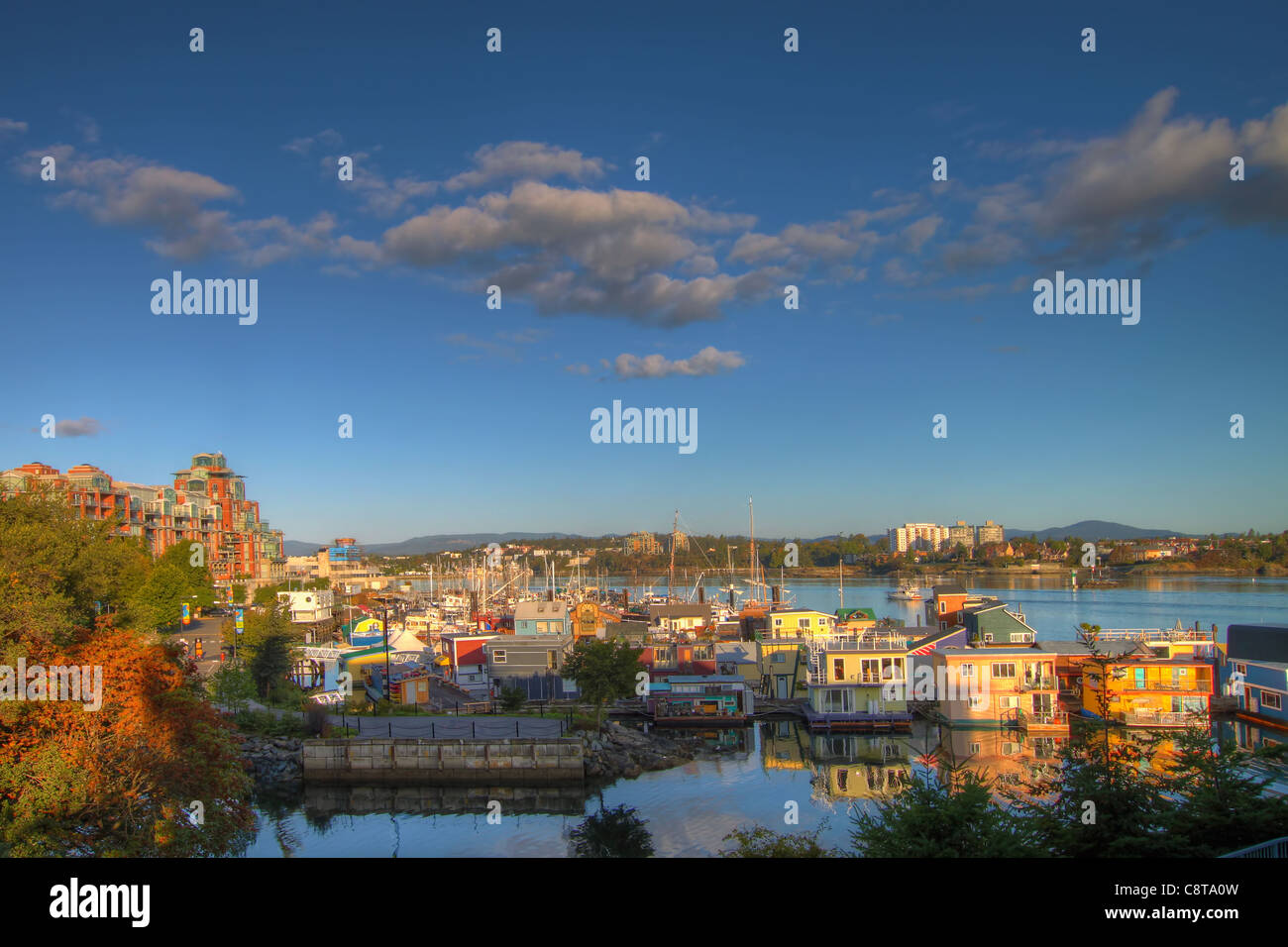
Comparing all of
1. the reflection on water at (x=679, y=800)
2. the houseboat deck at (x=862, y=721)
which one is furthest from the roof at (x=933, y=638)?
the reflection on water at (x=679, y=800)

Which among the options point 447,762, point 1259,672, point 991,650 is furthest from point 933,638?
point 447,762

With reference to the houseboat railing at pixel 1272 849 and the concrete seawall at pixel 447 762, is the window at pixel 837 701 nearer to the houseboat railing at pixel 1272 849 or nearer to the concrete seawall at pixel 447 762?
the concrete seawall at pixel 447 762

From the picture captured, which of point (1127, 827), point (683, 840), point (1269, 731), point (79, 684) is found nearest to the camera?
point (1127, 827)

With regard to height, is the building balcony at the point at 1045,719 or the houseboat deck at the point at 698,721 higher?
the building balcony at the point at 1045,719

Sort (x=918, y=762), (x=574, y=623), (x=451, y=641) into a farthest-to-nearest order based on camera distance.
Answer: (x=574, y=623) < (x=451, y=641) < (x=918, y=762)

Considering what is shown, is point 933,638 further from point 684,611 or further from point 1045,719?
point 684,611

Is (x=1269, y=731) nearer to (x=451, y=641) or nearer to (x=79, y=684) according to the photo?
(x=451, y=641)
